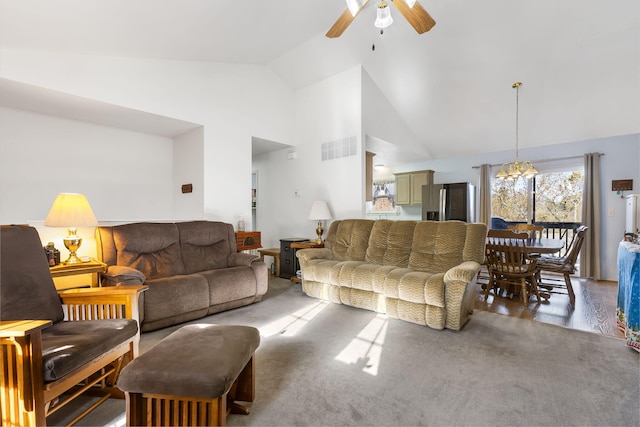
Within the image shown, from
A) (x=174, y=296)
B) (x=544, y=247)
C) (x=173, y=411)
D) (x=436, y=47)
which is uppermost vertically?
(x=436, y=47)

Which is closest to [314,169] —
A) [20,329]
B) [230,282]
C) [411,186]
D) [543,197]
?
[230,282]

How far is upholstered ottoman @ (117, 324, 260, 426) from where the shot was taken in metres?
1.22

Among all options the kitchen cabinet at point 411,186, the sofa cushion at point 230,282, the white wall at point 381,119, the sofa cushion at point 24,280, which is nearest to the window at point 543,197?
the kitchen cabinet at point 411,186

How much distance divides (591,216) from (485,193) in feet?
5.34

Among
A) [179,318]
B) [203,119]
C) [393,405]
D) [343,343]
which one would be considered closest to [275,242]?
[203,119]

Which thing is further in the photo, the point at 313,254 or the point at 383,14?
the point at 313,254

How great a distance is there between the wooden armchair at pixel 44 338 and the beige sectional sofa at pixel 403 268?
2.14 meters

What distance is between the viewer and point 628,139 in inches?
182

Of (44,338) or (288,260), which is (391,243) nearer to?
(288,260)

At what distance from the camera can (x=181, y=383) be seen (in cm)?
122

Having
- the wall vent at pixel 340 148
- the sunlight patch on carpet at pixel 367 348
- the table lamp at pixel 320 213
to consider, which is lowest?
the sunlight patch on carpet at pixel 367 348

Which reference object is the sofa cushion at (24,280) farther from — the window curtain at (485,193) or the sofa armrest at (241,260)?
the window curtain at (485,193)

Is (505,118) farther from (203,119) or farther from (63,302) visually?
(63,302)

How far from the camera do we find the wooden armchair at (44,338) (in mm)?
1235
